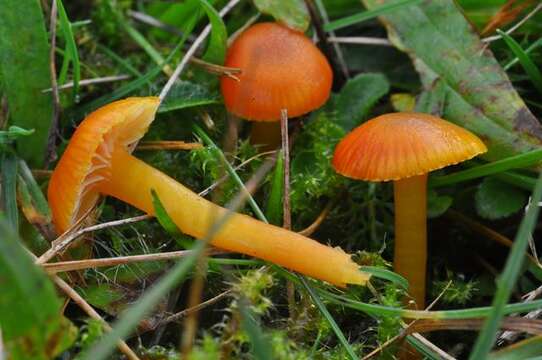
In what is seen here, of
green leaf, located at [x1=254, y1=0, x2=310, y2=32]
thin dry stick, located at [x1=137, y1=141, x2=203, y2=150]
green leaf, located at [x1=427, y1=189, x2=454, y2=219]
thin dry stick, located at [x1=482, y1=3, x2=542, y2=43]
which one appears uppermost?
green leaf, located at [x1=254, y1=0, x2=310, y2=32]

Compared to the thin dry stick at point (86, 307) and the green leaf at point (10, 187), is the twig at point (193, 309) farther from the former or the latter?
the green leaf at point (10, 187)

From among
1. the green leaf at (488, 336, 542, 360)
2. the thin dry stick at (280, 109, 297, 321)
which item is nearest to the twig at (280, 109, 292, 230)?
the thin dry stick at (280, 109, 297, 321)

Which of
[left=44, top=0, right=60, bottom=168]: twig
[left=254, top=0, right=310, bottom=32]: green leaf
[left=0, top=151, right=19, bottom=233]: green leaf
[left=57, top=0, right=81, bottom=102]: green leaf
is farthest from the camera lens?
[left=254, top=0, right=310, bottom=32]: green leaf

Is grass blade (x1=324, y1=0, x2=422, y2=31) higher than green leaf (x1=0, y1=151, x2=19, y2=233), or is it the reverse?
grass blade (x1=324, y1=0, x2=422, y2=31)

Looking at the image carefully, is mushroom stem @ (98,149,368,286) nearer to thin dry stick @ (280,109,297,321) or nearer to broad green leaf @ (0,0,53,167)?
thin dry stick @ (280,109,297,321)

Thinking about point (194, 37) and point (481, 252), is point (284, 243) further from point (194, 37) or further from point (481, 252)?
point (194, 37)

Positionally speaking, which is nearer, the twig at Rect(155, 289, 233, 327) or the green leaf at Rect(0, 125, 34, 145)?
the twig at Rect(155, 289, 233, 327)

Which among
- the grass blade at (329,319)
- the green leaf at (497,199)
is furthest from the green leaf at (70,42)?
the green leaf at (497,199)
